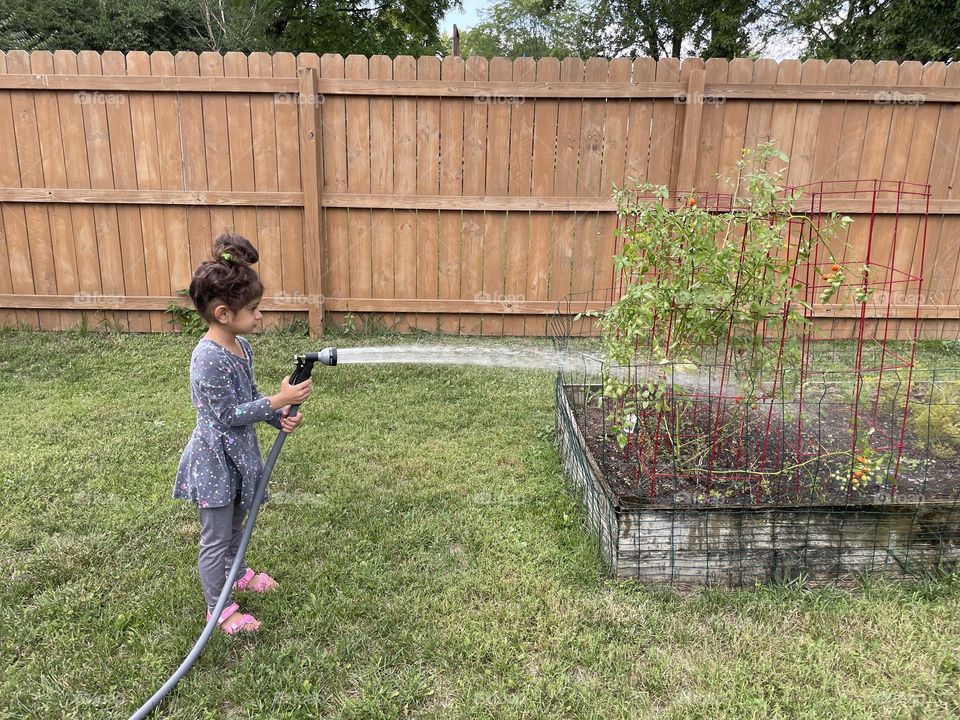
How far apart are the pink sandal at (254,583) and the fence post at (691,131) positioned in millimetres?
5006

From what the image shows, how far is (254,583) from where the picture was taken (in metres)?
2.69

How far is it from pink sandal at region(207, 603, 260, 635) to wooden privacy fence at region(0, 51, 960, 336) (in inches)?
161

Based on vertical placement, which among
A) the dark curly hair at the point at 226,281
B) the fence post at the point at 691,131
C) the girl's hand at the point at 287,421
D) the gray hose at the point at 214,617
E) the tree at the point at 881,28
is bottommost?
the gray hose at the point at 214,617

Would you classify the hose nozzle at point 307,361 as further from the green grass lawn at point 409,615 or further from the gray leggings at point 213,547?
the green grass lawn at point 409,615

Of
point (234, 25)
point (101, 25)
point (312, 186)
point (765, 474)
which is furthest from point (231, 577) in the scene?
point (234, 25)

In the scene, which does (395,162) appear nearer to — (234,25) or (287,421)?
(287,421)

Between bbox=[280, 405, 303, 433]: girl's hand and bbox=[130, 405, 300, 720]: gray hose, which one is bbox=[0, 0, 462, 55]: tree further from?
bbox=[130, 405, 300, 720]: gray hose

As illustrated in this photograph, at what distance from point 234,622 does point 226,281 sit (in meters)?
1.27

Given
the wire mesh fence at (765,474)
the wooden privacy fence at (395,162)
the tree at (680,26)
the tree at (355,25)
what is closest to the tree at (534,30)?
the tree at (680,26)

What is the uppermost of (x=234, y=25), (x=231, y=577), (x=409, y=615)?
(x=234, y=25)

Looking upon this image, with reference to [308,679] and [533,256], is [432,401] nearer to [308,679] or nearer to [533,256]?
[533,256]

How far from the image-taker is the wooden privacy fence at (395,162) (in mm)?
5863

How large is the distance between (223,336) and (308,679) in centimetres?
122

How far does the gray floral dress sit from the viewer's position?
90.3 inches
